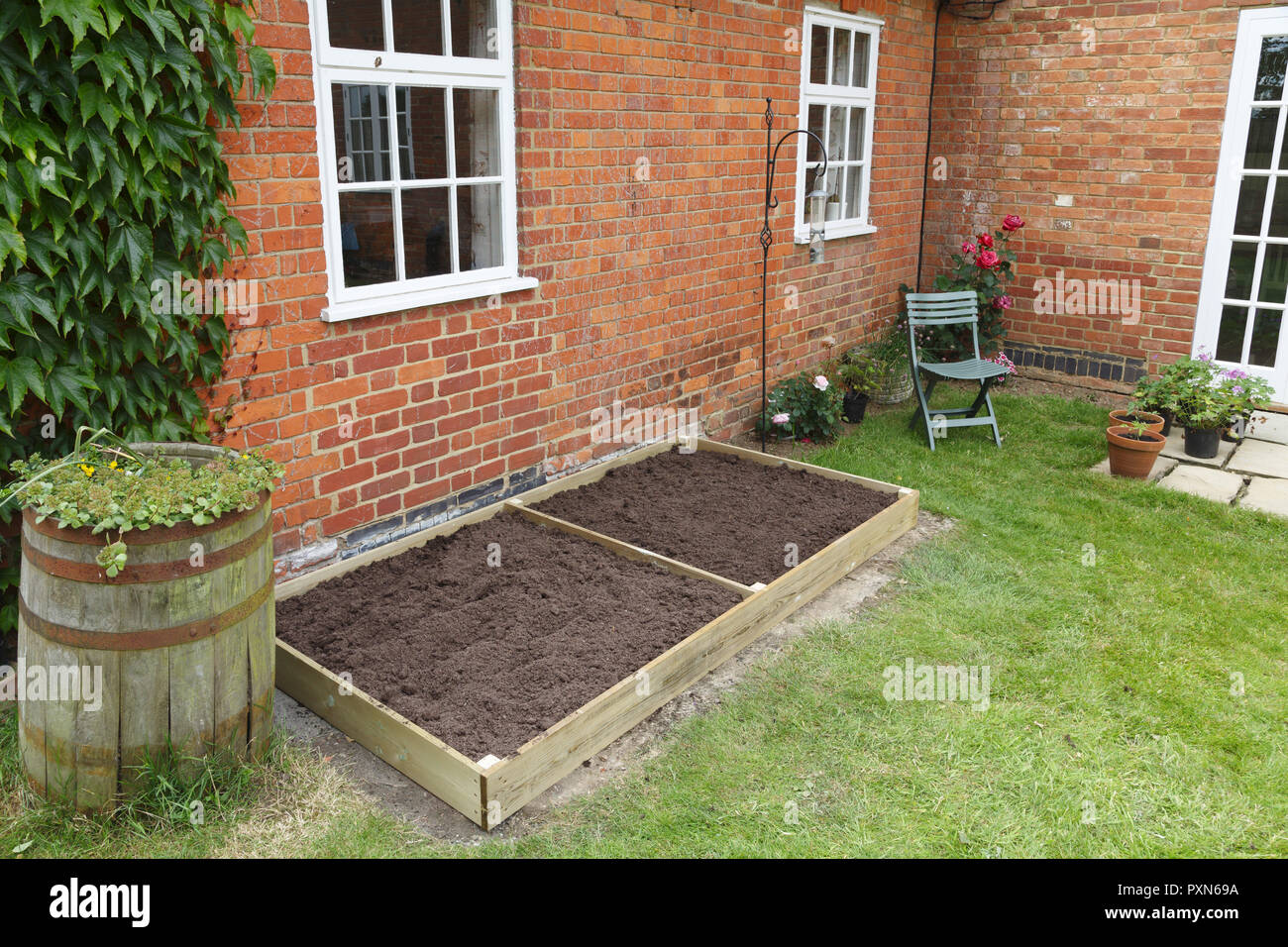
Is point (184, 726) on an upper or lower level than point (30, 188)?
lower

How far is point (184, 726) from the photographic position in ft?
8.74

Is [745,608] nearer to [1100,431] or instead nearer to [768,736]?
[768,736]

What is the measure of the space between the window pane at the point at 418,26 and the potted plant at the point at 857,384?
13.0 feet

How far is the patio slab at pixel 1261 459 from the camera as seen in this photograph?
20.3 feet

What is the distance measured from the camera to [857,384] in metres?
7.23

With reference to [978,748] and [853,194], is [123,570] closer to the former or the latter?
[978,748]

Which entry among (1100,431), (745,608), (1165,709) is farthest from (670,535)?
(1100,431)

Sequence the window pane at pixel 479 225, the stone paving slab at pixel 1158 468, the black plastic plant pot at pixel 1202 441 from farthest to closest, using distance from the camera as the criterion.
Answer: the black plastic plant pot at pixel 1202 441
the stone paving slab at pixel 1158 468
the window pane at pixel 479 225

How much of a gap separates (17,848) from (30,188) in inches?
72.9

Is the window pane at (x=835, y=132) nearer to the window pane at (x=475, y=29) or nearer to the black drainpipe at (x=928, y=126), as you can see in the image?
the black drainpipe at (x=928, y=126)

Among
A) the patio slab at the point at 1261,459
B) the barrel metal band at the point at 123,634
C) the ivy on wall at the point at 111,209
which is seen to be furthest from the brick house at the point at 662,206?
the barrel metal band at the point at 123,634

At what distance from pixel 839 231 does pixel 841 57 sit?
4.12ft

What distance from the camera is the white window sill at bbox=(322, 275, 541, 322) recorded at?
3.85m

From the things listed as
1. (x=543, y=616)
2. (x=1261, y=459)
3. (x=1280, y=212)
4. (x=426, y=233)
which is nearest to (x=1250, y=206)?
(x=1280, y=212)
